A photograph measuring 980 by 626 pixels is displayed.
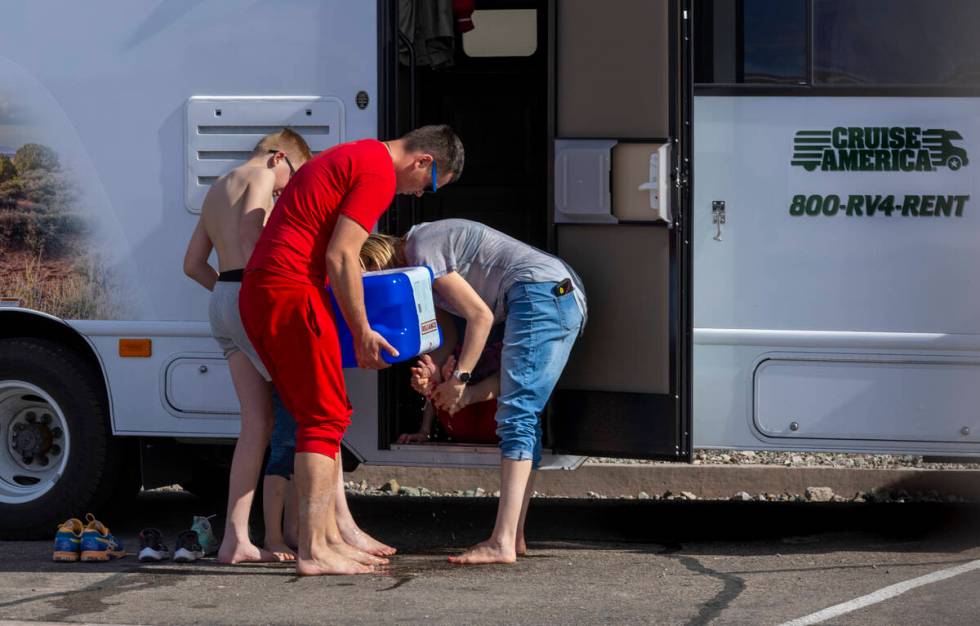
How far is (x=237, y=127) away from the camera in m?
6.05

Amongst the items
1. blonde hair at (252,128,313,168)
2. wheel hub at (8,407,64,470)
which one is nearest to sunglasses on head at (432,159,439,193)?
blonde hair at (252,128,313,168)

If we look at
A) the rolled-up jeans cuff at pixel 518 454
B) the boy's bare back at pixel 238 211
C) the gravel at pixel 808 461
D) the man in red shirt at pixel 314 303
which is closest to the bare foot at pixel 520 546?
the rolled-up jeans cuff at pixel 518 454

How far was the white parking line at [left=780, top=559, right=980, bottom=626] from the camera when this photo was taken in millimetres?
4609

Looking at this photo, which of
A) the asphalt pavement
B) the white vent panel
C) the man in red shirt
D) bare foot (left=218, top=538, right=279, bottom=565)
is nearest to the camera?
the asphalt pavement

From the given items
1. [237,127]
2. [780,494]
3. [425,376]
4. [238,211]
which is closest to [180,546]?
[425,376]

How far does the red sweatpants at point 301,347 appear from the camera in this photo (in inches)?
204

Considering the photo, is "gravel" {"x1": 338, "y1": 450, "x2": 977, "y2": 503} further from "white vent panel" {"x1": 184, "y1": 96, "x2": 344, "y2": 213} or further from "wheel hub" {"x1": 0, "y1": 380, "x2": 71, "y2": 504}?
"white vent panel" {"x1": 184, "y1": 96, "x2": 344, "y2": 213}

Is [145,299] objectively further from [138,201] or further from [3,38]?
[3,38]

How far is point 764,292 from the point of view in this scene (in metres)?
5.86

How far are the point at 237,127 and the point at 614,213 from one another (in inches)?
64.7

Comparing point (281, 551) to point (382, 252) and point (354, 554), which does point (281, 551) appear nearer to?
point (354, 554)

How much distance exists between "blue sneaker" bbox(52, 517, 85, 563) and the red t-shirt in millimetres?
1421

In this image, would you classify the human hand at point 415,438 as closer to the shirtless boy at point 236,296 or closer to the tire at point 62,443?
the shirtless boy at point 236,296

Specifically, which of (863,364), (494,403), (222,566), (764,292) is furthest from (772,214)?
(222,566)
